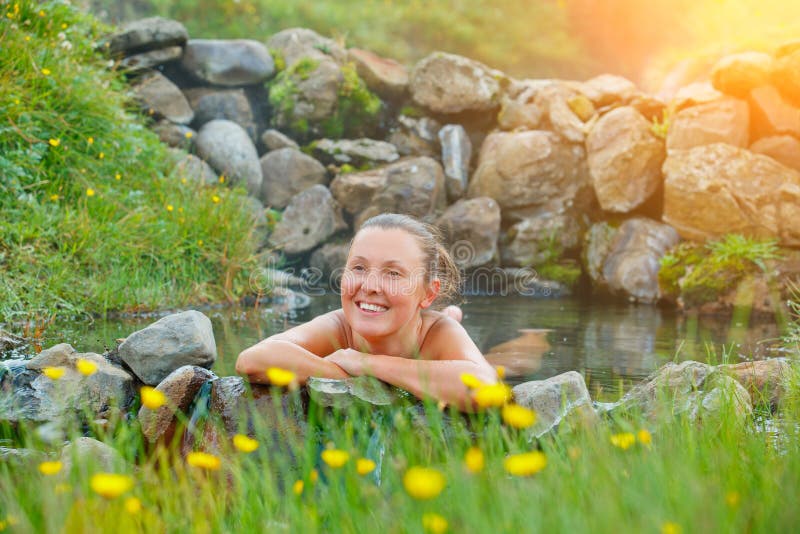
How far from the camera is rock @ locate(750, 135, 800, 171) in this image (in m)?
9.31

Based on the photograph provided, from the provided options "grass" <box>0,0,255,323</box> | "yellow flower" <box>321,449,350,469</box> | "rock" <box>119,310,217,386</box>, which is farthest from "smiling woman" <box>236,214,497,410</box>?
"grass" <box>0,0,255,323</box>

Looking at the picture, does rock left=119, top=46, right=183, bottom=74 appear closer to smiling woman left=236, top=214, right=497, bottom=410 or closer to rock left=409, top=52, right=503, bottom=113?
rock left=409, top=52, right=503, bottom=113

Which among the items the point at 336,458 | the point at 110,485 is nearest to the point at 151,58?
the point at 336,458

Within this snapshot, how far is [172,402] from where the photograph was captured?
10.7 feet

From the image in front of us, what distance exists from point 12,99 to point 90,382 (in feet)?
14.5

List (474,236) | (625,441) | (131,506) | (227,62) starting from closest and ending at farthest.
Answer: (131,506), (625,441), (474,236), (227,62)

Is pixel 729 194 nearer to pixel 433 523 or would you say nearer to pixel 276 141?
pixel 276 141

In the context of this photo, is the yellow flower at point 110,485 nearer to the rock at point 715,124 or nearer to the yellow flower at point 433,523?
the yellow flower at point 433,523

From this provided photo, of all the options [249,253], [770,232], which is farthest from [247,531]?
[770,232]

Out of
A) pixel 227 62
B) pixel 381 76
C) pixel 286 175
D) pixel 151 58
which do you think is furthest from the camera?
pixel 381 76

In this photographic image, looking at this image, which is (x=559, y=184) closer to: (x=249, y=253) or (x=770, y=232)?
(x=770, y=232)

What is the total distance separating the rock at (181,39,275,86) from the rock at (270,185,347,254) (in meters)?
2.42

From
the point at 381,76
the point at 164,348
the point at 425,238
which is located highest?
the point at 381,76

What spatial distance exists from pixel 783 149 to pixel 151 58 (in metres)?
8.44
